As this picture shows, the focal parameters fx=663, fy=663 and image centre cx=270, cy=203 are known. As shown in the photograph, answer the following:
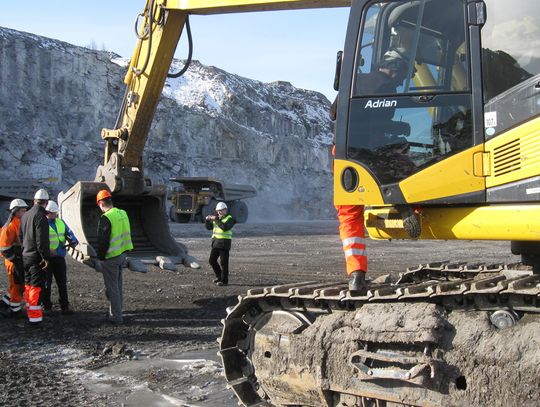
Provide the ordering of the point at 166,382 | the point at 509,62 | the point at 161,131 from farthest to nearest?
1. the point at 161,131
2. the point at 166,382
3. the point at 509,62

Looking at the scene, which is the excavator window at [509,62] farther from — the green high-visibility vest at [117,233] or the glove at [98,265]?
the glove at [98,265]

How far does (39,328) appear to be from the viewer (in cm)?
815

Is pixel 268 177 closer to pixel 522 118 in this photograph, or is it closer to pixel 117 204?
pixel 117 204

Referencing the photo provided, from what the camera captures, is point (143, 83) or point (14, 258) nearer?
point (143, 83)

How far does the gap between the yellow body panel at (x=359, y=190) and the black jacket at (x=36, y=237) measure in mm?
5054

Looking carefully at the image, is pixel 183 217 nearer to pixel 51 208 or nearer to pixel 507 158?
pixel 51 208

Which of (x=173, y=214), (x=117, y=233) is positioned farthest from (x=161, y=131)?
(x=117, y=233)

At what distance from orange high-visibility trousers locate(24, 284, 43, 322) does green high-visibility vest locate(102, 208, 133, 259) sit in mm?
962

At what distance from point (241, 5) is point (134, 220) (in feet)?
A: 14.5

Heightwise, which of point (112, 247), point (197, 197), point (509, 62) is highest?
point (197, 197)

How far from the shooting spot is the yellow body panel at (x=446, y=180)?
4180mm

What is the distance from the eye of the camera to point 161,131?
153 feet

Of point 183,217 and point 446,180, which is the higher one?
point 183,217

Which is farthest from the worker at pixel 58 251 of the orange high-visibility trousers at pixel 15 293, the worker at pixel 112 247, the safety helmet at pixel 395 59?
the safety helmet at pixel 395 59
